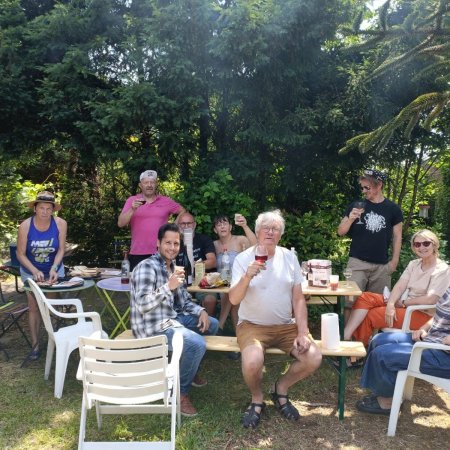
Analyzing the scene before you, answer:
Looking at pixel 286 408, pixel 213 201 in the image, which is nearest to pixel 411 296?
pixel 286 408

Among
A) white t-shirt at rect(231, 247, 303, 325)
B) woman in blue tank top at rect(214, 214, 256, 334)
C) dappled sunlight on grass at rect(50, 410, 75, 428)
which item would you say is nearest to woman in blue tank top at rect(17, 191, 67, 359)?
dappled sunlight on grass at rect(50, 410, 75, 428)

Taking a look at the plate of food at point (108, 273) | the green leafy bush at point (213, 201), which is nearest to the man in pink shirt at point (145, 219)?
the plate of food at point (108, 273)

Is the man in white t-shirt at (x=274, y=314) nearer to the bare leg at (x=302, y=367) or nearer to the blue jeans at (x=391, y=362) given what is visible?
the bare leg at (x=302, y=367)

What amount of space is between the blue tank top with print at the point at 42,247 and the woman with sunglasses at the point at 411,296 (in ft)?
9.83

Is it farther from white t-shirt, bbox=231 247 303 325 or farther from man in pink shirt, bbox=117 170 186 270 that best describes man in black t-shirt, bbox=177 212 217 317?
white t-shirt, bbox=231 247 303 325

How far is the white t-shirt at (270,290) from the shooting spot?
3291mm

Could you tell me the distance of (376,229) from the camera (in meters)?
4.60

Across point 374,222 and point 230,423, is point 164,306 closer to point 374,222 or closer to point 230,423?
point 230,423

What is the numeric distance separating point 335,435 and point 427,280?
1.58 meters

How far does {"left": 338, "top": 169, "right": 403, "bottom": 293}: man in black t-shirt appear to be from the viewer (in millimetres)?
4590

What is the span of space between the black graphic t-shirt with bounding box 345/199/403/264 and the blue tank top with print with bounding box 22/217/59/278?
3.02 metres

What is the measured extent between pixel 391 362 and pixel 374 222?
1837 mm

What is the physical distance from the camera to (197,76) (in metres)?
5.49

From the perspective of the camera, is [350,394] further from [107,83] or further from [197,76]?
[107,83]
